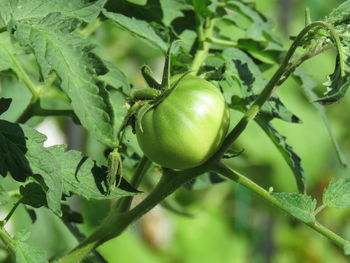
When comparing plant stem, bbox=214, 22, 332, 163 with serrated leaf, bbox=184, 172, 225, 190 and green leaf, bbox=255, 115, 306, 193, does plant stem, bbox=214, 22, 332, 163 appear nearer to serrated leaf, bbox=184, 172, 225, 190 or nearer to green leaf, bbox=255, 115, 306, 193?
green leaf, bbox=255, 115, 306, 193

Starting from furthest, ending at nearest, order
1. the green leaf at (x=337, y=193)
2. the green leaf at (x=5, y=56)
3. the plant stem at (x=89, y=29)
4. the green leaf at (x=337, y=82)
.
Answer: the plant stem at (x=89, y=29)
the green leaf at (x=5, y=56)
the green leaf at (x=337, y=193)
the green leaf at (x=337, y=82)

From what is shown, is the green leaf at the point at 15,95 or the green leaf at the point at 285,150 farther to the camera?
the green leaf at the point at 15,95

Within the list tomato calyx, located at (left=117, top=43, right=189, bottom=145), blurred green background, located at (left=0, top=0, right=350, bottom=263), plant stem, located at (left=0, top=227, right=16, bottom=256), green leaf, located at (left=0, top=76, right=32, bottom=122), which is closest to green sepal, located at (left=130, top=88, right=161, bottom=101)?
tomato calyx, located at (left=117, top=43, right=189, bottom=145)

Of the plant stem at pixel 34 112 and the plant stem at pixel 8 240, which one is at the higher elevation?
the plant stem at pixel 8 240

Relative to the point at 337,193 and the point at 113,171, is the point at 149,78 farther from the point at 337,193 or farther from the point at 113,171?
the point at 337,193

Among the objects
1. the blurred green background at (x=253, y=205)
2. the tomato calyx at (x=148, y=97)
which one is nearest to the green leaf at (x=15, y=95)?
the tomato calyx at (x=148, y=97)

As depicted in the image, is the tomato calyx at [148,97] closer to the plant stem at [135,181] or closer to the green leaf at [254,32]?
the plant stem at [135,181]

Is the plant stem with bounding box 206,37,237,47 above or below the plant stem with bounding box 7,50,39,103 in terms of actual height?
above
